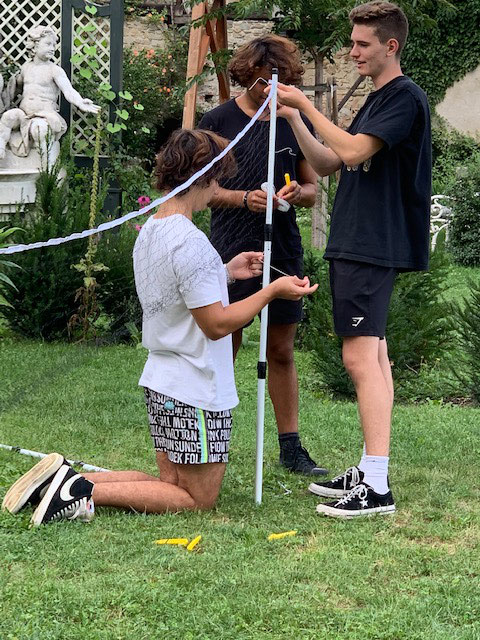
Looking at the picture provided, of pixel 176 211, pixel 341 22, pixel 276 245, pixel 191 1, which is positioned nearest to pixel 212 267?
pixel 176 211

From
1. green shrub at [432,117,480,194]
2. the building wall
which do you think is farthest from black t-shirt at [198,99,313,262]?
the building wall

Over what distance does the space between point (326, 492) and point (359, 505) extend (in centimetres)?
26

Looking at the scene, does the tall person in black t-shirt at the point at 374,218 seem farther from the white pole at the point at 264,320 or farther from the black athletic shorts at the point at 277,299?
the black athletic shorts at the point at 277,299

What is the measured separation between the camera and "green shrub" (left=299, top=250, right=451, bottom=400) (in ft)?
21.4

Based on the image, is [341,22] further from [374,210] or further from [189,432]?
[189,432]

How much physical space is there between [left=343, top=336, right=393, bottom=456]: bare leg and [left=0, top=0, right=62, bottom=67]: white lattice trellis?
25.1ft

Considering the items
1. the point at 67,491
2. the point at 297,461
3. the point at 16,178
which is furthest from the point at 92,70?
the point at 67,491

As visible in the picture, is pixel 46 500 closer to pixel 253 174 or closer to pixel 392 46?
pixel 253 174

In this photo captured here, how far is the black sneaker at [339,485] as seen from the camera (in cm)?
379

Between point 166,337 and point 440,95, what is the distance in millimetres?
19301

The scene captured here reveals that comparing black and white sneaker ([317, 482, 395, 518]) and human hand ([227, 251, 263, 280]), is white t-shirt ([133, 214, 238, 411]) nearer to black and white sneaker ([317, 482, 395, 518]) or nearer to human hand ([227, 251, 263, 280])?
human hand ([227, 251, 263, 280])

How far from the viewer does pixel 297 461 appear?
434cm

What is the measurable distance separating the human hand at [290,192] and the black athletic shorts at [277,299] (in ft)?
0.98

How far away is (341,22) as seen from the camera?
28.1 feet
